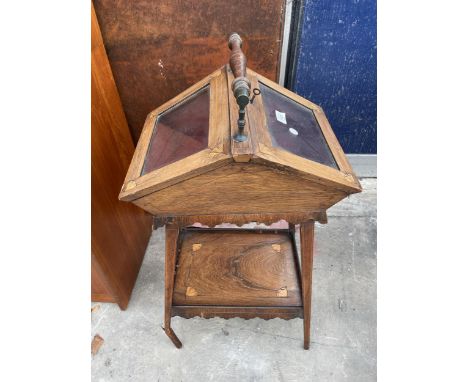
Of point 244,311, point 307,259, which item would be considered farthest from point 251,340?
point 307,259

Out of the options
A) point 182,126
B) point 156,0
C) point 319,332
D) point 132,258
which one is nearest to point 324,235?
point 319,332

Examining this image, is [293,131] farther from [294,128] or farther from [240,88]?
[240,88]

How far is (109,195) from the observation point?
169 cm

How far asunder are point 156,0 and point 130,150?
81 cm

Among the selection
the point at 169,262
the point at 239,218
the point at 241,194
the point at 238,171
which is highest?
the point at 238,171

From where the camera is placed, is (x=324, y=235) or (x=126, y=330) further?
(x=324, y=235)

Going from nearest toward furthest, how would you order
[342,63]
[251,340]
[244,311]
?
[244,311], [251,340], [342,63]

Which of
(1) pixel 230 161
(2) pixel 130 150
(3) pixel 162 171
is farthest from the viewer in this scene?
(2) pixel 130 150

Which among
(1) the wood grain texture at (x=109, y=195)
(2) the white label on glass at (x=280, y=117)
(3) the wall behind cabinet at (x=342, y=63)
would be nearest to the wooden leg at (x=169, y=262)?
(1) the wood grain texture at (x=109, y=195)

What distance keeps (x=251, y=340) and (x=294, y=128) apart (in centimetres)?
116

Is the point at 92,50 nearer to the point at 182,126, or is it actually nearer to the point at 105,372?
the point at 182,126

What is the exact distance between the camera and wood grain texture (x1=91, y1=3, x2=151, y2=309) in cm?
153

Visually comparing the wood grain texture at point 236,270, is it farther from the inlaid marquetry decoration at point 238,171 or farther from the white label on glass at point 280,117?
the white label on glass at point 280,117

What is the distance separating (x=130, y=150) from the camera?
1975mm
